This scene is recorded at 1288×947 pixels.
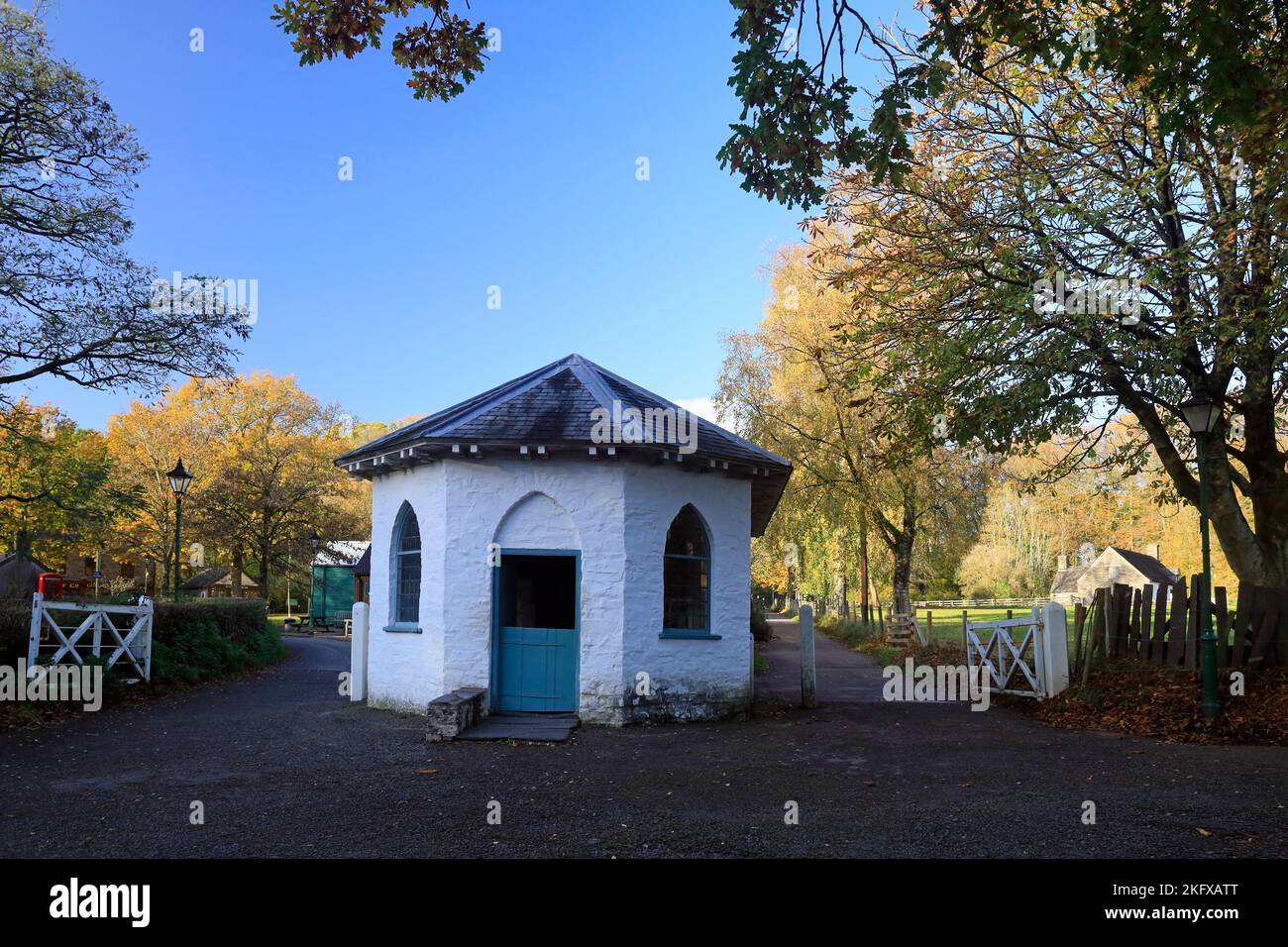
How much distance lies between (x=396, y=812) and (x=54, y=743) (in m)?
6.10

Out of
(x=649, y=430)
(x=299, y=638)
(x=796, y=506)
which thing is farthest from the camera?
(x=299, y=638)

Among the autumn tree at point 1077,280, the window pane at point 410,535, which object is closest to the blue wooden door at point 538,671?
the window pane at point 410,535

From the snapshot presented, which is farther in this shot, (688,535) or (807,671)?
(807,671)

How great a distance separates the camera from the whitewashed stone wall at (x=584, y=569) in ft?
39.0

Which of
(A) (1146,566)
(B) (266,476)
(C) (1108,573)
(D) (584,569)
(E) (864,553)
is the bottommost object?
(C) (1108,573)

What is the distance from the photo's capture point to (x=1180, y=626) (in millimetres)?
12234

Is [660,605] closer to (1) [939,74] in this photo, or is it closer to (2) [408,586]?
(2) [408,586]

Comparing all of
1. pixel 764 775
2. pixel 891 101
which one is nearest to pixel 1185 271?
pixel 891 101

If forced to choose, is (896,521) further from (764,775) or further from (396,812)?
(396,812)

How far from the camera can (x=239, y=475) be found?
37.9 metres

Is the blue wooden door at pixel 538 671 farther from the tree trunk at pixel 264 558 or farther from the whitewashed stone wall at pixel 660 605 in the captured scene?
the tree trunk at pixel 264 558

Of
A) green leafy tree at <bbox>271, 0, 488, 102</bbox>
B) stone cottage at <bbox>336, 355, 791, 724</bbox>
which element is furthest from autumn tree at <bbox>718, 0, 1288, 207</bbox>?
stone cottage at <bbox>336, 355, 791, 724</bbox>

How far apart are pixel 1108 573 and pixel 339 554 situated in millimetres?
51391

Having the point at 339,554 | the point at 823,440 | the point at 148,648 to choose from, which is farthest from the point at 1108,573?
the point at 148,648
